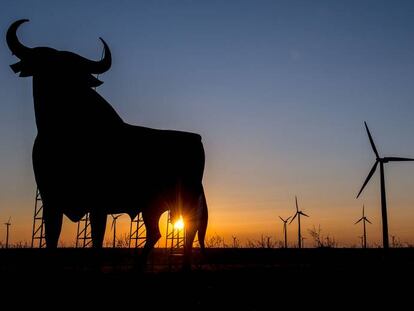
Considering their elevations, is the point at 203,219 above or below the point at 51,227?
above

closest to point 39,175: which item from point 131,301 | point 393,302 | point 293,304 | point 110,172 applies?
point 110,172

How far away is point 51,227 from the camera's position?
8.61m

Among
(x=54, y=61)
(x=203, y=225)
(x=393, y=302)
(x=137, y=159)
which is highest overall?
(x=54, y=61)

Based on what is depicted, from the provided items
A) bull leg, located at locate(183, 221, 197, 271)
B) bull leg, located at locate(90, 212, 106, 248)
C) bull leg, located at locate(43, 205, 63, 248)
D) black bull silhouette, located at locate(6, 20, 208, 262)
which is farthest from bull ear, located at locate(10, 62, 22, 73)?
bull leg, located at locate(183, 221, 197, 271)

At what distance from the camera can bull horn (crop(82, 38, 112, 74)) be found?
31.2 ft

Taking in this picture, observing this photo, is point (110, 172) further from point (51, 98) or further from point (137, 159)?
point (51, 98)

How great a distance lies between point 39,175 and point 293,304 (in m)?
4.71

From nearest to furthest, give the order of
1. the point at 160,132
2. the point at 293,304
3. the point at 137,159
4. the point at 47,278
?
the point at 293,304, the point at 47,278, the point at 137,159, the point at 160,132

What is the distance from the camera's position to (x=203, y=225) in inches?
521

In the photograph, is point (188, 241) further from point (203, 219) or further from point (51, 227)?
point (51, 227)

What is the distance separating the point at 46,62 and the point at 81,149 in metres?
1.56

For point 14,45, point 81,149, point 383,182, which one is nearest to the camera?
point 81,149

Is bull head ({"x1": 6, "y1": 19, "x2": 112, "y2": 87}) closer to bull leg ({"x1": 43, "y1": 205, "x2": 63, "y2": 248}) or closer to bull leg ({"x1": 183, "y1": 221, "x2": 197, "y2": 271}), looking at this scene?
bull leg ({"x1": 43, "y1": 205, "x2": 63, "y2": 248})

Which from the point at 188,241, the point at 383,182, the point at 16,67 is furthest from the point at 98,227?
the point at 383,182
